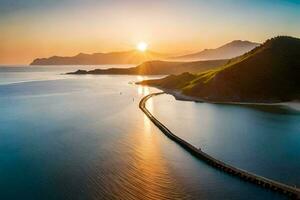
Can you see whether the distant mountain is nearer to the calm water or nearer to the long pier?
the calm water

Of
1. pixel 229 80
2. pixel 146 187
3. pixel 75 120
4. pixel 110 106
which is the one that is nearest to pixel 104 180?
pixel 146 187

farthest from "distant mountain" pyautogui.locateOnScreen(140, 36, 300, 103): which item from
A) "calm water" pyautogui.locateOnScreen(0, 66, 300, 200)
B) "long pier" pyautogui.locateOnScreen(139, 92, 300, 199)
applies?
"long pier" pyautogui.locateOnScreen(139, 92, 300, 199)

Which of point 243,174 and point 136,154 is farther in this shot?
point 136,154

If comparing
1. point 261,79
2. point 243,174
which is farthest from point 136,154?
point 261,79

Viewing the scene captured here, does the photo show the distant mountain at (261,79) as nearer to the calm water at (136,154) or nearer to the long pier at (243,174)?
the calm water at (136,154)

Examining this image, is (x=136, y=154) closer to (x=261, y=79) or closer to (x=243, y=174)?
(x=243, y=174)

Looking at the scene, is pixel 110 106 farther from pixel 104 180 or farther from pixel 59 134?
pixel 104 180

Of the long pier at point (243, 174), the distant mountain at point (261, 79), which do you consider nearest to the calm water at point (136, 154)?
the long pier at point (243, 174)
